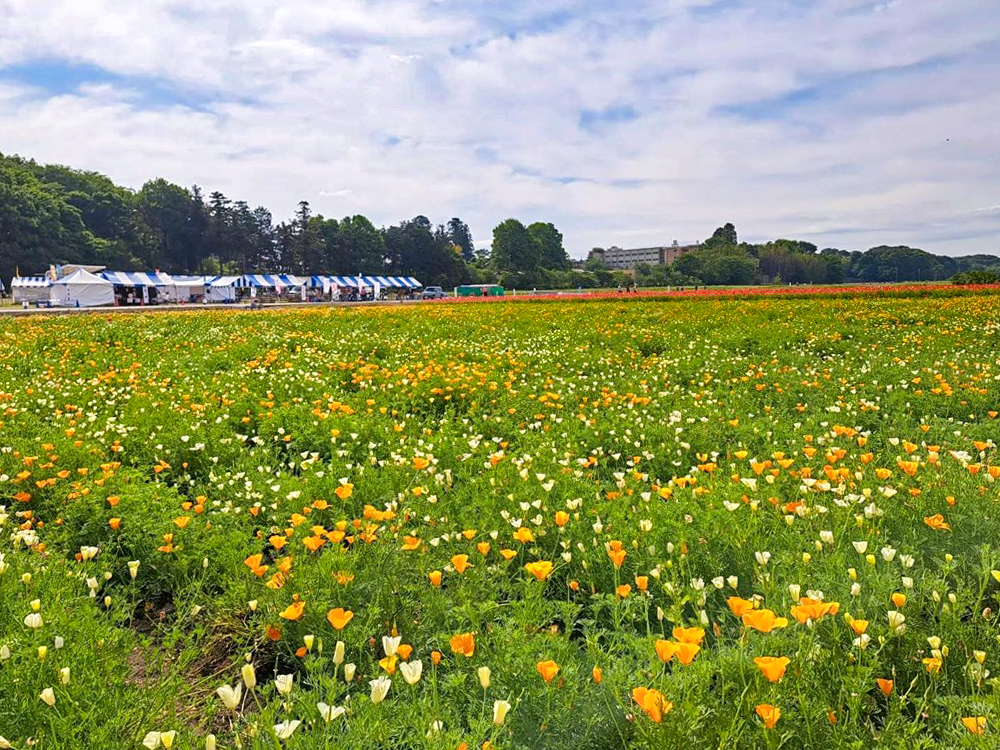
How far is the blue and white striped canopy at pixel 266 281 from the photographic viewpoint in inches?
2057

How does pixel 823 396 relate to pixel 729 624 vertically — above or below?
above

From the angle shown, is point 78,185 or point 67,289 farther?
point 78,185

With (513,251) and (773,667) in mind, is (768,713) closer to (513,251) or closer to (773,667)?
(773,667)

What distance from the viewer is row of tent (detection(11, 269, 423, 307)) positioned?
3778cm

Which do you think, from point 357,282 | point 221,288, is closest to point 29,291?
point 221,288

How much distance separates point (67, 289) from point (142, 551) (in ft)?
140

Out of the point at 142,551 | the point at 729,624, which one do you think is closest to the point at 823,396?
the point at 729,624

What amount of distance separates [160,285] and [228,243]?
1500 inches

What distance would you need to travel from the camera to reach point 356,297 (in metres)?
62.5

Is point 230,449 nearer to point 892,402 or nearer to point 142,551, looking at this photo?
point 142,551

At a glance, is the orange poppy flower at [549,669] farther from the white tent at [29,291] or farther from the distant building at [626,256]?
the distant building at [626,256]

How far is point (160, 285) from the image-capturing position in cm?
4441

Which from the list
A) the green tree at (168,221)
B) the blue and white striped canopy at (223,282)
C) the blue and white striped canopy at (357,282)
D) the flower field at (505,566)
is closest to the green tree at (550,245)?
the blue and white striped canopy at (357,282)

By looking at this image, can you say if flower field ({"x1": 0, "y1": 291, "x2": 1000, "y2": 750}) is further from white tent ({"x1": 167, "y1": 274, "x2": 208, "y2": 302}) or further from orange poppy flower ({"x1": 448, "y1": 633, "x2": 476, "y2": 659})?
white tent ({"x1": 167, "y1": 274, "x2": 208, "y2": 302})
